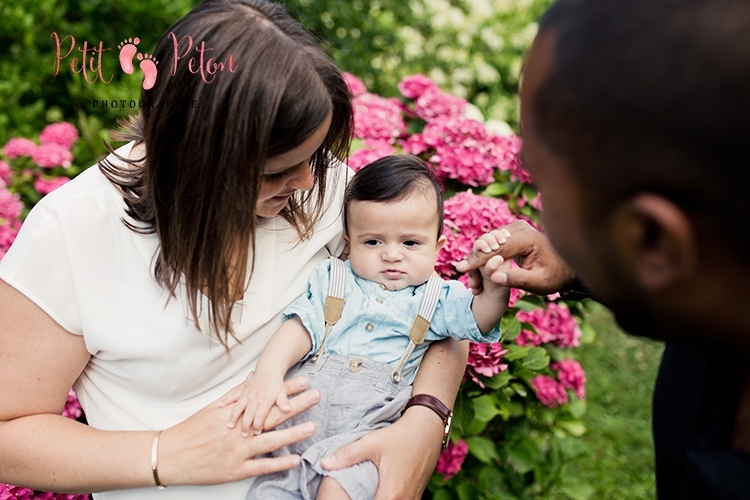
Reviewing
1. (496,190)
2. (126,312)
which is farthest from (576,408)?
(126,312)

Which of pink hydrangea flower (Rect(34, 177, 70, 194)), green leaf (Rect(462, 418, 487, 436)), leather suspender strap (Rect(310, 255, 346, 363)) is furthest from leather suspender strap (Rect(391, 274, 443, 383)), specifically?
pink hydrangea flower (Rect(34, 177, 70, 194))

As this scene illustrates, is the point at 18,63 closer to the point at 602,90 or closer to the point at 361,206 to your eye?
the point at 361,206

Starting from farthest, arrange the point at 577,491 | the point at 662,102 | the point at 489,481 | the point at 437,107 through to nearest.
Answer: the point at 437,107 < the point at 577,491 < the point at 489,481 < the point at 662,102

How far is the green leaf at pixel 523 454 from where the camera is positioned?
259 centimetres

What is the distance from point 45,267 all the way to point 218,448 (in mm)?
601

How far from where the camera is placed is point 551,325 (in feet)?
8.72

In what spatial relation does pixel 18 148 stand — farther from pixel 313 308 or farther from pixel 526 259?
pixel 526 259

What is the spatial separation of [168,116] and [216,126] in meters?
0.13

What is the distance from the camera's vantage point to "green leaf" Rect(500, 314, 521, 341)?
2.36 metres

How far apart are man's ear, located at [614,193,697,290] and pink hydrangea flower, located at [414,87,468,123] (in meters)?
2.24

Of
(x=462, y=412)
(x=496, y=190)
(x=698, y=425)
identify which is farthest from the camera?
(x=496, y=190)

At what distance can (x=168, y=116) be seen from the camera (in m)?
1.67

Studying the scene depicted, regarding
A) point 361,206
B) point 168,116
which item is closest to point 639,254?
point 168,116

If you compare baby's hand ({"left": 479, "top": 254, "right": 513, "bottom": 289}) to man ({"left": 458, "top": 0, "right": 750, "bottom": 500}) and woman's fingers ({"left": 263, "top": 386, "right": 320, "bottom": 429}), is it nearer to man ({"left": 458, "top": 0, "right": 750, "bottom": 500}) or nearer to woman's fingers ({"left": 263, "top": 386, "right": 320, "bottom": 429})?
woman's fingers ({"left": 263, "top": 386, "right": 320, "bottom": 429})
